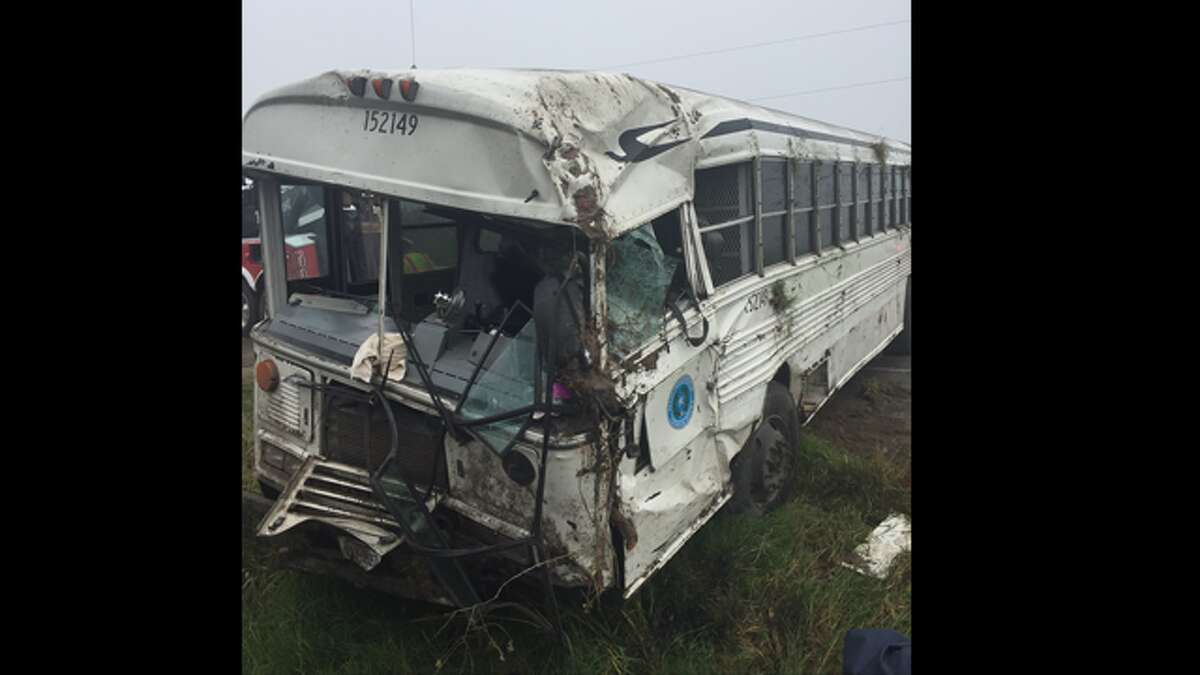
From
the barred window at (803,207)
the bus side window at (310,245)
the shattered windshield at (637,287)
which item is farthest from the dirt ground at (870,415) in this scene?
the bus side window at (310,245)

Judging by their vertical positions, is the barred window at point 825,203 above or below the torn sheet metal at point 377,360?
above

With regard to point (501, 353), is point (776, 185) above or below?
above

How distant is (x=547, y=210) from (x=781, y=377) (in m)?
2.68

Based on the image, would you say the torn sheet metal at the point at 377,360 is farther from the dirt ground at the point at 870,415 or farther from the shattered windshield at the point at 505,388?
the dirt ground at the point at 870,415

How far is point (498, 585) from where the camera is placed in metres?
3.38

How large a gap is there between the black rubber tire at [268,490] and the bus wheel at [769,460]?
2506 mm

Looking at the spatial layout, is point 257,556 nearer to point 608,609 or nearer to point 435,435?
point 435,435

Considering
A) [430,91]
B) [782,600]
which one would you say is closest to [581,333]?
[430,91]

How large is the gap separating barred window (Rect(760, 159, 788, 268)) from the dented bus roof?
789mm

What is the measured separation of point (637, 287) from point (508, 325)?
0.69 meters

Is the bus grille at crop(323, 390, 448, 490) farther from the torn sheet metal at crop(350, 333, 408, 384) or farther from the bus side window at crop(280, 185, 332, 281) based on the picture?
the bus side window at crop(280, 185, 332, 281)

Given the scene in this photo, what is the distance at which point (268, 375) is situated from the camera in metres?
3.96

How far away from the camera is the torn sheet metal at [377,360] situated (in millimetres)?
3418

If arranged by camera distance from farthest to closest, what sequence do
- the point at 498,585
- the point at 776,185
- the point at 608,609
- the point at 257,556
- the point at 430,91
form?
the point at 776,185 < the point at 257,556 < the point at 608,609 < the point at 498,585 < the point at 430,91
